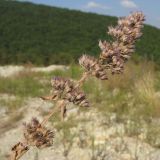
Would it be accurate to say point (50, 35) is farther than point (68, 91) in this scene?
Yes

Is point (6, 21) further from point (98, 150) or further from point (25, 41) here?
point (98, 150)

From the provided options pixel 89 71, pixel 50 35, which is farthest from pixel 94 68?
pixel 50 35

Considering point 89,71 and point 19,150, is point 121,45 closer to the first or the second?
point 89,71

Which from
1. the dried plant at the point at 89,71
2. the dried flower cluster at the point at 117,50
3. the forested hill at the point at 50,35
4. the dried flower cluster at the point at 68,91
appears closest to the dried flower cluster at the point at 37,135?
the dried plant at the point at 89,71

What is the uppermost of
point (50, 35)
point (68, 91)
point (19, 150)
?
point (68, 91)

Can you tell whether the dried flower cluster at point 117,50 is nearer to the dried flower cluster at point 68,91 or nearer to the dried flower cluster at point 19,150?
the dried flower cluster at point 68,91

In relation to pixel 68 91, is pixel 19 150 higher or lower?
lower
